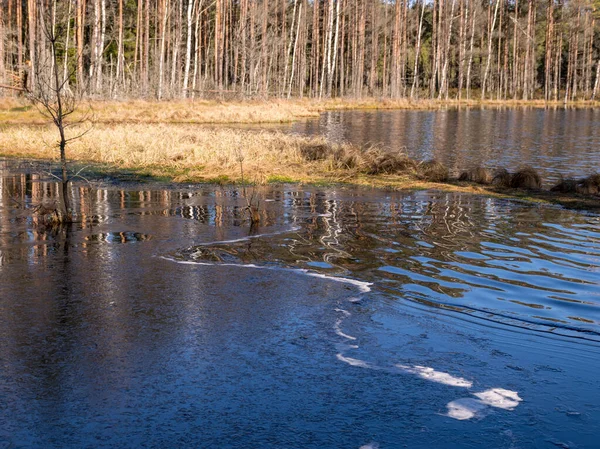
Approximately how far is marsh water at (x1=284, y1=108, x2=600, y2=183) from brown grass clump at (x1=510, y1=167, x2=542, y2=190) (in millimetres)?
3306

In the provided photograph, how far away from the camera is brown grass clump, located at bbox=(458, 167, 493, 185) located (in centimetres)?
A: 1988

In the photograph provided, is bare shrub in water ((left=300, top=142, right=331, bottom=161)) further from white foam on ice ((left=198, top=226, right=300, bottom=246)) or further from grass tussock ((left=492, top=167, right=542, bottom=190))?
white foam on ice ((left=198, top=226, right=300, bottom=246))

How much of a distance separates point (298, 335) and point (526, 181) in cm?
1329

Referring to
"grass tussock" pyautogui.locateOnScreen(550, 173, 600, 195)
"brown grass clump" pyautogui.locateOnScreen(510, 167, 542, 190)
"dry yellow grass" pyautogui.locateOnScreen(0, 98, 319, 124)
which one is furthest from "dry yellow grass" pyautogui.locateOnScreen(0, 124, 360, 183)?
"dry yellow grass" pyautogui.locateOnScreen(0, 98, 319, 124)

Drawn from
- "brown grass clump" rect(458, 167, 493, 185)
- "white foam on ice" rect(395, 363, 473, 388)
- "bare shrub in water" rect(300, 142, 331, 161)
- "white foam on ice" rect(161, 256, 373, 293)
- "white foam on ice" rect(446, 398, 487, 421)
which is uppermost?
"bare shrub in water" rect(300, 142, 331, 161)

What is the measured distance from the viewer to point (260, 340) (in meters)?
6.97

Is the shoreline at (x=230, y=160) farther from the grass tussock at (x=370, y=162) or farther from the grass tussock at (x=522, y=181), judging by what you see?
the grass tussock at (x=522, y=181)

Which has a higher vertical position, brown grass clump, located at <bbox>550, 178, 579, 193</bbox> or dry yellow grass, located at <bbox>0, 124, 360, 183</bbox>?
dry yellow grass, located at <bbox>0, 124, 360, 183</bbox>

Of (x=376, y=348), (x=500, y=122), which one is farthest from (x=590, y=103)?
(x=376, y=348)

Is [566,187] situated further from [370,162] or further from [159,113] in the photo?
[159,113]

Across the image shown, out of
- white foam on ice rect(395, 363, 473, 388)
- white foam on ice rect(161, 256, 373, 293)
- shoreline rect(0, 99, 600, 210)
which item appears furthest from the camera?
shoreline rect(0, 99, 600, 210)

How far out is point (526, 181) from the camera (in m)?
18.9

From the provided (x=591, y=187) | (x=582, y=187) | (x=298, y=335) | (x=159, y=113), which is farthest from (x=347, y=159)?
(x=159, y=113)

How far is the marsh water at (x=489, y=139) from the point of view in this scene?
27203 mm
